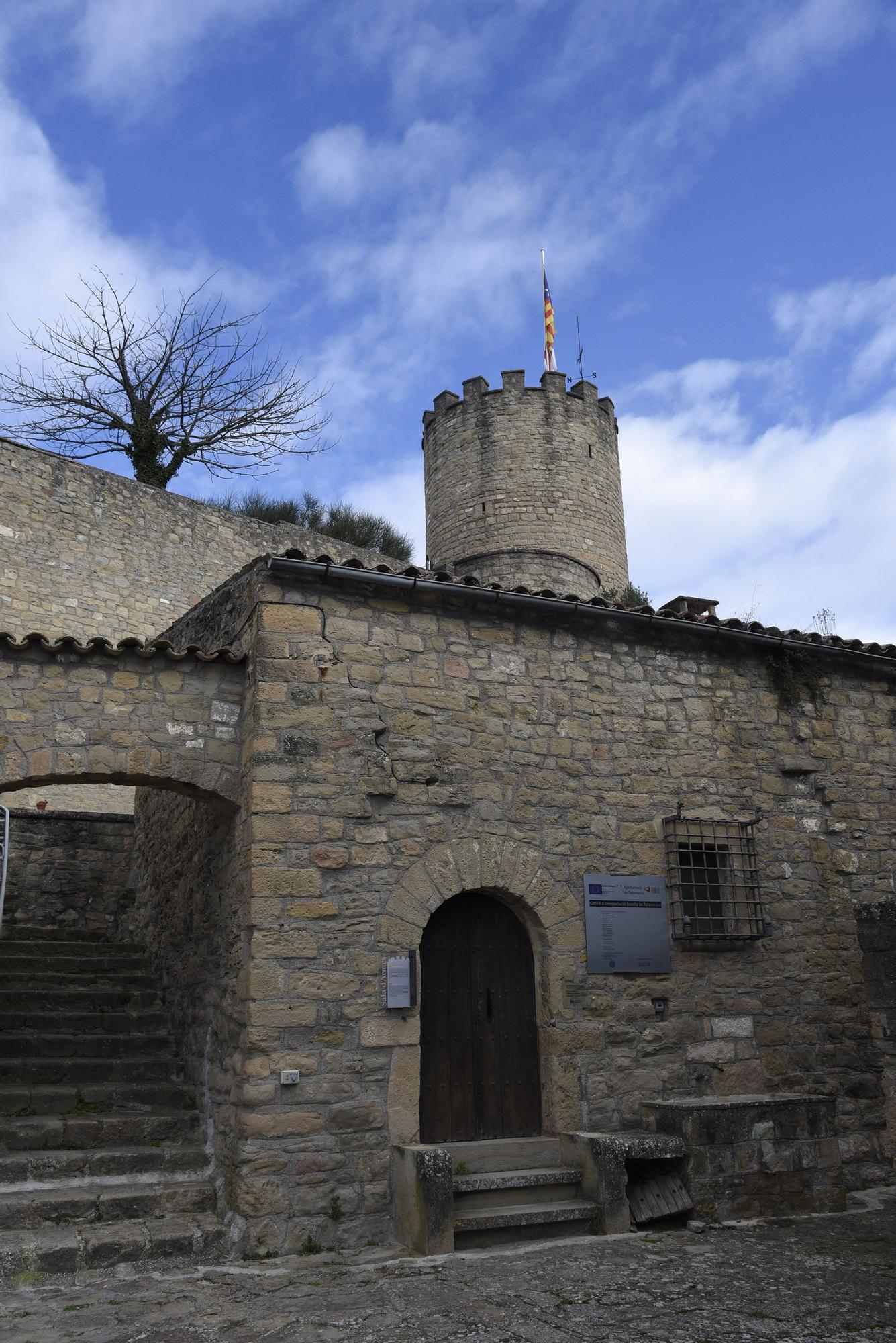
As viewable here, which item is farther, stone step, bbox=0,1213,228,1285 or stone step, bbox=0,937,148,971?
stone step, bbox=0,937,148,971

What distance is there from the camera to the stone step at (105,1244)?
16.9 feet

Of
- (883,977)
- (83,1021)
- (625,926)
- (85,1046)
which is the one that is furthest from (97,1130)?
(883,977)

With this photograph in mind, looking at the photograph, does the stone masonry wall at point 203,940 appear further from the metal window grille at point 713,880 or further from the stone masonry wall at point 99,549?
the stone masonry wall at point 99,549

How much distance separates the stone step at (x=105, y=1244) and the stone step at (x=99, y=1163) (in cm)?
45

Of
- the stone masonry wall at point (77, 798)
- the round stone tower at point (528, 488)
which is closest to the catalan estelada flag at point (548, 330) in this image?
the round stone tower at point (528, 488)

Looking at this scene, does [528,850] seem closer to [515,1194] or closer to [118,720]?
[515,1194]

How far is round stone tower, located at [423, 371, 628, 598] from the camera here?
16578 millimetres

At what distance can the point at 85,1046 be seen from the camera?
7.51 meters

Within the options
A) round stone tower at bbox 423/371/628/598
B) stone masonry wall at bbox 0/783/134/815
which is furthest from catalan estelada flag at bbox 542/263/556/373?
stone masonry wall at bbox 0/783/134/815

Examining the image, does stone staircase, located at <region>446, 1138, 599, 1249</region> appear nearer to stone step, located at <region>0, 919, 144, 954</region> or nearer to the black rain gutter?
the black rain gutter

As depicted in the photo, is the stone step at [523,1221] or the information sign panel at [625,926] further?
the information sign panel at [625,926]

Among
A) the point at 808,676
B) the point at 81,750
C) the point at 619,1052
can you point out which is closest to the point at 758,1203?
the point at 619,1052

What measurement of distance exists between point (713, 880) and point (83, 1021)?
194 inches

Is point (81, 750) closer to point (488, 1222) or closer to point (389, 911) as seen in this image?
point (389, 911)
